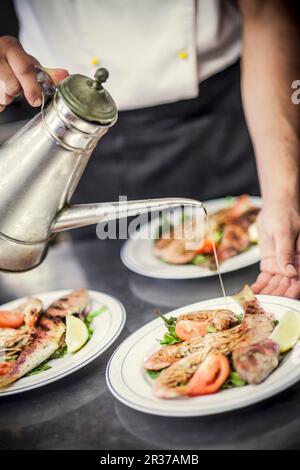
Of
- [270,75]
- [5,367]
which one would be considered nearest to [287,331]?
[5,367]

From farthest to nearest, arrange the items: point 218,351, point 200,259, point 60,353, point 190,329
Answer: point 200,259, point 60,353, point 190,329, point 218,351

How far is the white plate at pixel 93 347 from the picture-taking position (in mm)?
1151

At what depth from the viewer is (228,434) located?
0.92 m

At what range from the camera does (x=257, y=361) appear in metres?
0.97

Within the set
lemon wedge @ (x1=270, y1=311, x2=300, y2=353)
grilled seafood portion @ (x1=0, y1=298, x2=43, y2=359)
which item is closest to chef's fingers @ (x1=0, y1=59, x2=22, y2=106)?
grilled seafood portion @ (x1=0, y1=298, x2=43, y2=359)

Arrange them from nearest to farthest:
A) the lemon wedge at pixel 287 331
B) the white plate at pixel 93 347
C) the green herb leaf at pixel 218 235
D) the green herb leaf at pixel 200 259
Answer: the lemon wedge at pixel 287 331 < the white plate at pixel 93 347 < the green herb leaf at pixel 200 259 < the green herb leaf at pixel 218 235

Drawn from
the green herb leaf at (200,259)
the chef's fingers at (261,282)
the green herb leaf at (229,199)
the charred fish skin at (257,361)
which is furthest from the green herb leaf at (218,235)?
the charred fish skin at (257,361)

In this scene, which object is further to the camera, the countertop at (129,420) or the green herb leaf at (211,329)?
the green herb leaf at (211,329)

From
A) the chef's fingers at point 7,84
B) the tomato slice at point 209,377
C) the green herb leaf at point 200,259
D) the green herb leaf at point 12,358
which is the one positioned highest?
the chef's fingers at point 7,84

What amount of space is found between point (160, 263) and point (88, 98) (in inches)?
33.6

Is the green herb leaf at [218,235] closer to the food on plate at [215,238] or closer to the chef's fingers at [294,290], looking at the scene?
the food on plate at [215,238]

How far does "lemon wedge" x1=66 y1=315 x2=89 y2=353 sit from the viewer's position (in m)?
1.28

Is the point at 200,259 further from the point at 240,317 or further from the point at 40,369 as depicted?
the point at 40,369
